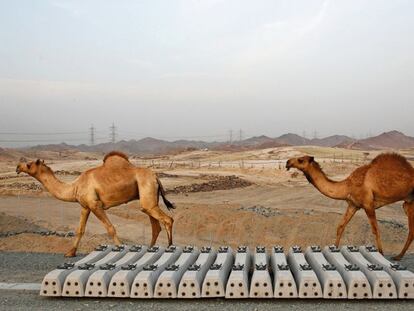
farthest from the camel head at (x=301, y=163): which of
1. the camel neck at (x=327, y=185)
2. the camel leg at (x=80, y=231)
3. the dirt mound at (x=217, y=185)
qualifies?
the dirt mound at (x=217, y=185)

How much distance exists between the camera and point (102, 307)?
700cm

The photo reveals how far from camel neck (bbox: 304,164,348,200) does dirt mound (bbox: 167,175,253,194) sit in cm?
2312

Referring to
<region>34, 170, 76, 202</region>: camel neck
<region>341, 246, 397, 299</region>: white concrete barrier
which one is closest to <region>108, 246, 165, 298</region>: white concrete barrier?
<region>341, 246, 397, 299</region>: white concrete barrier

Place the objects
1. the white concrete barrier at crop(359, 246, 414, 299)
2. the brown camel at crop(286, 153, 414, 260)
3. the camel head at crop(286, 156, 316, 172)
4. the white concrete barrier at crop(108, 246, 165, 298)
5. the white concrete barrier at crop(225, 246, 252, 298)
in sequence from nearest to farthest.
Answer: the white concrete barrier at crop(359, 246, 414, 299) < the white concrete barrier at crop(225, 246, 252, 298) < the white concrete barrier at crop(108, 246, 165, 298) < the brown camel at crop(286, 153, 414, 260) < the camel head at crop(286, 156, 316, 172)

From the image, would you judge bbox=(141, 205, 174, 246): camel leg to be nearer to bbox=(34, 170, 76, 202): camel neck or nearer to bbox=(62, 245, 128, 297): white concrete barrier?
bbox=(34, 170, 76, 202): camel neck

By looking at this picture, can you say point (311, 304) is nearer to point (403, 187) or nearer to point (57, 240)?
point (403, 187)

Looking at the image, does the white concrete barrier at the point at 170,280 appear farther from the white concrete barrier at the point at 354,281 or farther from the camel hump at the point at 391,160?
the camel hump at the point at 391,160

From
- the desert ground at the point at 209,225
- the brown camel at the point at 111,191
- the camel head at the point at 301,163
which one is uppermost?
the camel head at the point at 301,163

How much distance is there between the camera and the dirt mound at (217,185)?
3481cm

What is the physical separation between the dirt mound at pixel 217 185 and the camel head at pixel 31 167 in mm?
22257

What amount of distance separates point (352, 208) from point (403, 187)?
110 centimetres

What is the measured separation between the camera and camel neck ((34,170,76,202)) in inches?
442

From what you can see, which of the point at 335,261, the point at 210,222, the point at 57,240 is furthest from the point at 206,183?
the point at 335,261

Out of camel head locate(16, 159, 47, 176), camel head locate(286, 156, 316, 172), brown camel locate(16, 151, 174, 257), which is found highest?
camel head locate(286, 156, 316, 172)
